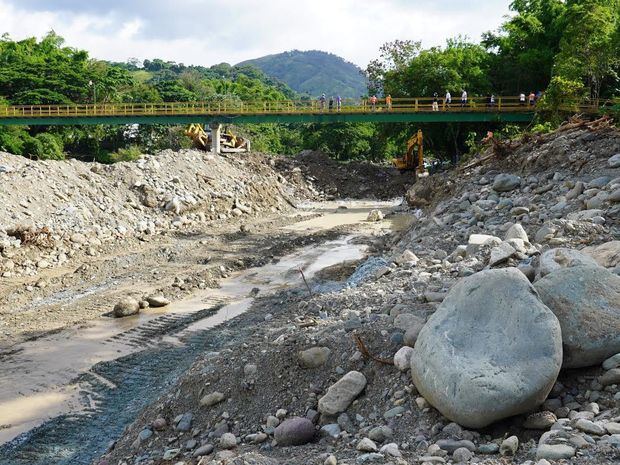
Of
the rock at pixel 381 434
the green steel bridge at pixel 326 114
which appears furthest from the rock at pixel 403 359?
the green steel bridge at pixel 326 114

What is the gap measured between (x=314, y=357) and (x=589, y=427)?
3053 mm

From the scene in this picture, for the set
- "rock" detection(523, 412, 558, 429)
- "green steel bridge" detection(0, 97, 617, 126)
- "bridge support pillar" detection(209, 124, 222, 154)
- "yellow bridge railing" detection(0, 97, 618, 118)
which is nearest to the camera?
"rock" detection(523, 412, 558, 429)

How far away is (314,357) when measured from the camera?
6777 mm

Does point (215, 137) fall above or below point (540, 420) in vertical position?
above

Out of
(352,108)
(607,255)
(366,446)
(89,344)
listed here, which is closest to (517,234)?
(607,255)

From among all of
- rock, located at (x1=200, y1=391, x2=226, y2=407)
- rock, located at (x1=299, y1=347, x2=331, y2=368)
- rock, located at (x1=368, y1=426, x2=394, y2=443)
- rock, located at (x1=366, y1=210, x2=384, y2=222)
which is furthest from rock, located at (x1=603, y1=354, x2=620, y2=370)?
rock, located at (x1=366, y1=210, x2=384, y2=222)

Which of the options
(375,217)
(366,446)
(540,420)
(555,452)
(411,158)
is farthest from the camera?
(411,158)

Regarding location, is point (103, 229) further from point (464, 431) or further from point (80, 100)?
point (80, 100)

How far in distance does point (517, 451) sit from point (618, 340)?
1555mm

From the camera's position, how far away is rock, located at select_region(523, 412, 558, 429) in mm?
4859

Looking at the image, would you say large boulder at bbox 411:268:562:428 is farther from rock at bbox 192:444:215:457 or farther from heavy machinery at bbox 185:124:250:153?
heavy machinery at bbox 185:124:250:153

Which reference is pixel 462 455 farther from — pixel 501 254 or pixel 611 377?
pixel 501 254

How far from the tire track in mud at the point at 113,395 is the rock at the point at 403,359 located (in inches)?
150

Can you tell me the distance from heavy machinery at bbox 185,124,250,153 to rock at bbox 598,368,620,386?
107 feet
